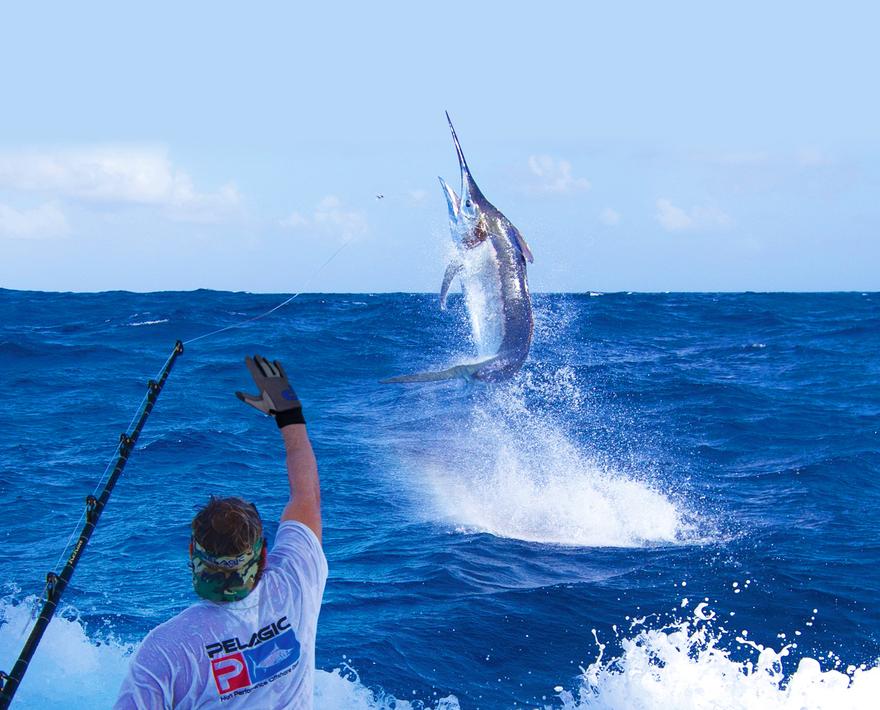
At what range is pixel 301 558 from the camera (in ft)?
8.55

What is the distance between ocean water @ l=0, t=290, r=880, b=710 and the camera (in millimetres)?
6637

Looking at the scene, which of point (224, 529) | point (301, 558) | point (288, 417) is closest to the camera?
point (224, 529)

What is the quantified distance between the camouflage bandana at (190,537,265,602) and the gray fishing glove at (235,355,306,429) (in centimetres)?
62

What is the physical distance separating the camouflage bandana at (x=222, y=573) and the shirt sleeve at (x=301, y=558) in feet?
0.60

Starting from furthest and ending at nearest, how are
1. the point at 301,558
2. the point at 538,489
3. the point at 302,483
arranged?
the point at 538,489 < the point at 302,483 < the point at 301,558

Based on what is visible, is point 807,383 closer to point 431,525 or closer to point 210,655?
point 431,525

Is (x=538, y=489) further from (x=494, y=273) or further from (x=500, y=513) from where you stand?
(x=494, y=273)

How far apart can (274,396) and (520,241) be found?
10.9ft

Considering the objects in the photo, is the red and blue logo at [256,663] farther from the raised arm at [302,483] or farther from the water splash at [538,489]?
the water splash at [538,489]

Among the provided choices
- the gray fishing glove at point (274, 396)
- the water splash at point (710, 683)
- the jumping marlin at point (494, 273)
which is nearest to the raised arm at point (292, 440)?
the gray fishing glove at point (274, 396)

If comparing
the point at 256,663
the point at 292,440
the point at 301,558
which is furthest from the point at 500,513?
the point at 256,663

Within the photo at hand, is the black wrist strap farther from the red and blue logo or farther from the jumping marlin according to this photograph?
the jumping marlin

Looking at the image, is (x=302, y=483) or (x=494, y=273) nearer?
(x=302, y=483)

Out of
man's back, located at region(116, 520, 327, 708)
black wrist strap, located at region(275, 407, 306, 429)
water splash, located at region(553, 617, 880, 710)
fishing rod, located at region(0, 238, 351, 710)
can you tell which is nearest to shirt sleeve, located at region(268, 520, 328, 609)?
man's back, located at region(116, 520, 327, 708)
